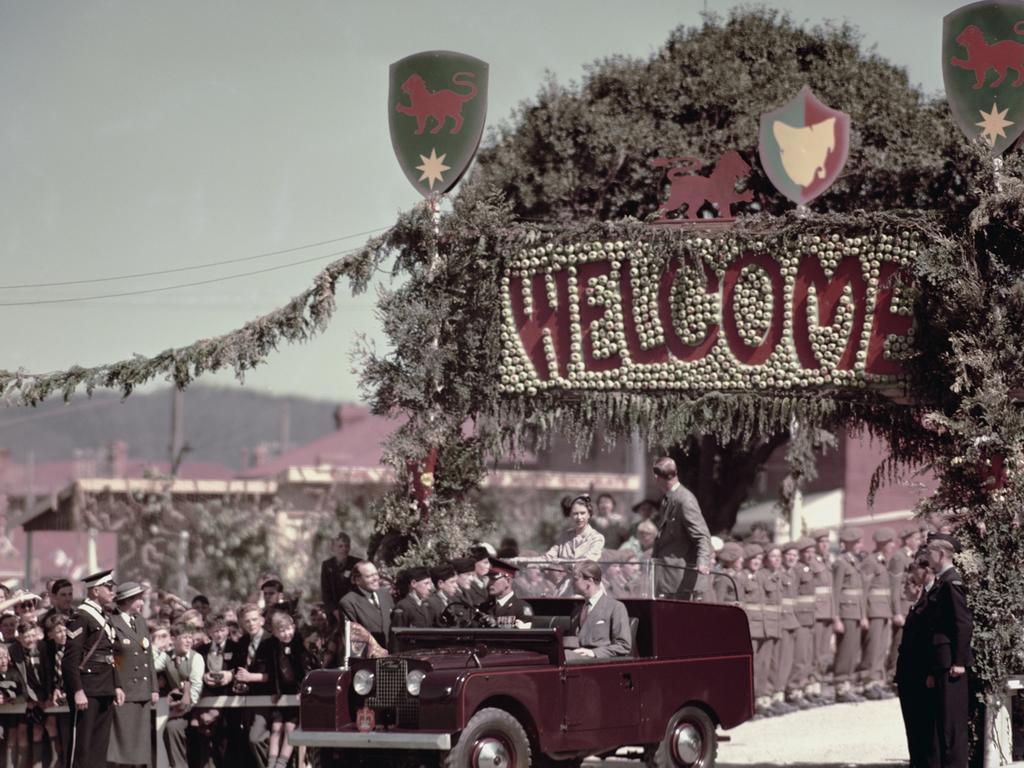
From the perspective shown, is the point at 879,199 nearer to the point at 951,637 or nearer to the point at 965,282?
the point at 965,282

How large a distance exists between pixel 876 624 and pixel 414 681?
10916 millimetres

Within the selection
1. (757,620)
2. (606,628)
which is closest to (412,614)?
(606,628)

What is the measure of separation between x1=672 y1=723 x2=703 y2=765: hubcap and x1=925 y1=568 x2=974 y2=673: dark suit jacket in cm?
190

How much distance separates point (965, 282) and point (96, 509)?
29638mm

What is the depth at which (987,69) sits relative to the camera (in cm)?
1572

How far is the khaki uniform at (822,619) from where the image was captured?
21.6 metres

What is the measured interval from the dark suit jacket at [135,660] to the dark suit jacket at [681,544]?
4.15 meters

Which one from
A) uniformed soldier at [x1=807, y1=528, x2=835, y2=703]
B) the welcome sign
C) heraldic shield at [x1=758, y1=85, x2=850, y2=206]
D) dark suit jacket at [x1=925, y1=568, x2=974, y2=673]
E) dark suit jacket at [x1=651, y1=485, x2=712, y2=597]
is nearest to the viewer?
dark suit jacket at [x1=925, y1=568, x2=974, y2=673]

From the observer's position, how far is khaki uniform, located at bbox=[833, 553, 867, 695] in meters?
21.9

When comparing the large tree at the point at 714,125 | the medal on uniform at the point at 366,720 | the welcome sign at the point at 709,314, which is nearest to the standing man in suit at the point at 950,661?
the welcome sign at the point at 709,314

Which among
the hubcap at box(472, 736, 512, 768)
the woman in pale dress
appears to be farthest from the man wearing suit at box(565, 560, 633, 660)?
the woman in pale dress

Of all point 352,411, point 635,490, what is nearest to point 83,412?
point 352,411

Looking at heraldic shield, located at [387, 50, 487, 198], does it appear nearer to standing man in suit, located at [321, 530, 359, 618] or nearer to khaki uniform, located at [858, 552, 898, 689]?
standing man in suit, located at [321, 530, 359, 618]

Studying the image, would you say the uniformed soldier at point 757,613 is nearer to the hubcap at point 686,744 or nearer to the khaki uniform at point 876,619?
the khaki uniform at point 876,619
